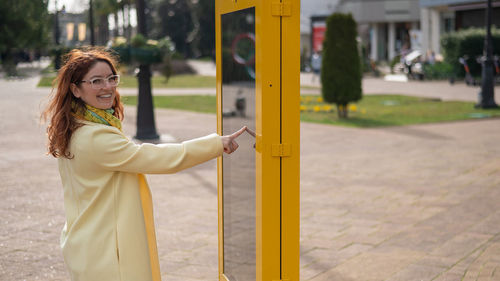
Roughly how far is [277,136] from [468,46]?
96.4 feet

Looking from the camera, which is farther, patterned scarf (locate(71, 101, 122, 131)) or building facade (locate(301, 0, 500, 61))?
building facade (locate(301, 0, 500, 61))

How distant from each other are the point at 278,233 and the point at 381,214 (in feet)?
12.0

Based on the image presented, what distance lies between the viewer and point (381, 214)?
6273 millimetres

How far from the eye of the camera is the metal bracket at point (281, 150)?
271 cm

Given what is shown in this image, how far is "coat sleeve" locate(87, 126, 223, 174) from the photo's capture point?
8.23ft

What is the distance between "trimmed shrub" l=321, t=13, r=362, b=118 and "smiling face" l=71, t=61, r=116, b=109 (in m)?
12.5

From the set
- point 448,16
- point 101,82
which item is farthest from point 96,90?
point 448,16

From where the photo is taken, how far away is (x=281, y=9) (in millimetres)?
2617

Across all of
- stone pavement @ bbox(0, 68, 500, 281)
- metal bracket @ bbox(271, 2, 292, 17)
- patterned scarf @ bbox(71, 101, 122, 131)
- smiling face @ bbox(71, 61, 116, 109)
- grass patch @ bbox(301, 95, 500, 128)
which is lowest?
stone pavement @ bbox(0, 68, 500, 281)

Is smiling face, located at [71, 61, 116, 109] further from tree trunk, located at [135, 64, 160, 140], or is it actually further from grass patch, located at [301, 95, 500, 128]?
grass patch, located at [301, 95, 500, 128]

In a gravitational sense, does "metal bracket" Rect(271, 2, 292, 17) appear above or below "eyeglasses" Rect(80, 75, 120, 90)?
above

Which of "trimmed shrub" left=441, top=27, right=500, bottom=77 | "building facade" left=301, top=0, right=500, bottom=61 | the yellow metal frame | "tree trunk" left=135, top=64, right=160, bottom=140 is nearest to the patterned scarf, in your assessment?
the yellow metal frame

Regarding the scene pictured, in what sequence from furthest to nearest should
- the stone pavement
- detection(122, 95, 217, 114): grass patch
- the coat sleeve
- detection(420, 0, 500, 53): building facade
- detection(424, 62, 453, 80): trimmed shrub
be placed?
detection(420, 0, 500, 53): building facade, detection(424, 62, 453, 80): trimmed shrub, detection(122, 95, 217, 114): grass patch, the stone pavement, the coat sleeve

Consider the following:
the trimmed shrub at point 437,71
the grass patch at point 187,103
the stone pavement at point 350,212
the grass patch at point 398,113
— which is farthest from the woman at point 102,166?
the trimmed shrub at point 437,71
